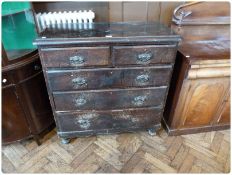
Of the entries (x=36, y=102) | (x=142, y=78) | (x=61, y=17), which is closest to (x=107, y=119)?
(x=142, y=78)

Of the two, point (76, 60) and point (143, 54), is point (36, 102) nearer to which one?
point (76, 60)

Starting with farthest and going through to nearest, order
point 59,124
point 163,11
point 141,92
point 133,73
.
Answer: point 163,11 < point 59,124 < point 141,92 < point 133,73

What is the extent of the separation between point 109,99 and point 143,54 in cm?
44

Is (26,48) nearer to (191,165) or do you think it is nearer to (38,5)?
(38,5)

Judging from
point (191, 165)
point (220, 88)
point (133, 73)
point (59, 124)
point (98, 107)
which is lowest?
point (191, 165)

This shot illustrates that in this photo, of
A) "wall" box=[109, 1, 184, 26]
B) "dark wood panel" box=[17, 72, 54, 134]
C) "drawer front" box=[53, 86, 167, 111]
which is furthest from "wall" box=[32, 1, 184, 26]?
"drawer front" box=[53, 86, 167, 111]

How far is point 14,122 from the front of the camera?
1.50 meters

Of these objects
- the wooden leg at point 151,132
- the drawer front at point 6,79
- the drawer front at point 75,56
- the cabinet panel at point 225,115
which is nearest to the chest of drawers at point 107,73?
the drawer front at point 75,56

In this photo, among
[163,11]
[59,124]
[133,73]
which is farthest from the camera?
[163,11]

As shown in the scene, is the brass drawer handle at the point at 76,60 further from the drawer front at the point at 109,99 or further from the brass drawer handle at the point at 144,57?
the brass drawer handle at the point at 144,57

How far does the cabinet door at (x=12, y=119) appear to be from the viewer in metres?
1.36

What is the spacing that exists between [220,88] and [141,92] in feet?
2.11

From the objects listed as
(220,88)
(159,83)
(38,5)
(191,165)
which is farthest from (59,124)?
(220,88)

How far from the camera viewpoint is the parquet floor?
5.10ft
